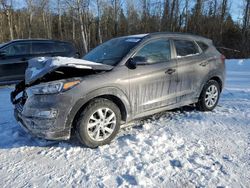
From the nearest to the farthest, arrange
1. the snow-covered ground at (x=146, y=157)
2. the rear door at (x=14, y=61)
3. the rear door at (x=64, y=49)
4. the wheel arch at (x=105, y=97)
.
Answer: the snow-covered ground at (x=146, y=157)
the wheel arch at (x=105, y=97)
the rear door at (x=14, y=61)
the rear door at (x=64, y=49)

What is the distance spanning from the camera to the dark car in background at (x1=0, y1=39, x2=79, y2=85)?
8.95 m

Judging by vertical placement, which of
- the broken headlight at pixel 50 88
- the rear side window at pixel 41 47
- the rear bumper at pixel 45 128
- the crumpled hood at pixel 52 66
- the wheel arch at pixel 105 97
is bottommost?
the rear bumper at pixel 45 128

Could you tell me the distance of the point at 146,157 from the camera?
365cm

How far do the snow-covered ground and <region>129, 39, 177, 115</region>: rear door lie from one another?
1.63 feet

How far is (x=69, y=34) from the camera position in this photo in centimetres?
3772

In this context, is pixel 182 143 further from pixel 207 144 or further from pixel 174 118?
pixel 174 118

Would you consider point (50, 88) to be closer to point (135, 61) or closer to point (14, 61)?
point (135, 61)

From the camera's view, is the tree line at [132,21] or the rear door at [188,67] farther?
the tree line at [132,21]

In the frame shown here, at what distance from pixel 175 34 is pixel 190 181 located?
2.96 m

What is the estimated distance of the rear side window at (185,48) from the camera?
5037mm

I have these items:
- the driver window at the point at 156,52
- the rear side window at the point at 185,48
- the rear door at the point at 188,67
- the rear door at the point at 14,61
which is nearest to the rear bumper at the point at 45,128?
the driver window at the point at 156,52

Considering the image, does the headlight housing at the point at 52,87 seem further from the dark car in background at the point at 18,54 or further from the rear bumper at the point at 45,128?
the dark car in background at the point at 18,54

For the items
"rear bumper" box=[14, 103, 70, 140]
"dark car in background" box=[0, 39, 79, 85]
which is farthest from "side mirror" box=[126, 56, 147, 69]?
"dark car in background" box=[0, 39, 79, 85]

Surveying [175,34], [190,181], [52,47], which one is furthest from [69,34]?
[190,181]
